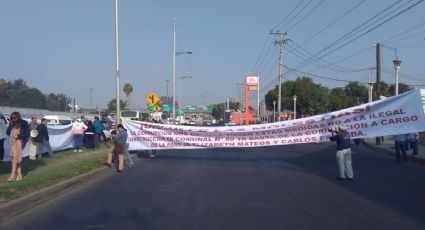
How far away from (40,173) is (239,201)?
6496 millimetres

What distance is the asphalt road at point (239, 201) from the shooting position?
8.55m

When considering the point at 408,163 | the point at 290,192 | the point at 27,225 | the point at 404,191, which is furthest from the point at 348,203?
the point at 408,163

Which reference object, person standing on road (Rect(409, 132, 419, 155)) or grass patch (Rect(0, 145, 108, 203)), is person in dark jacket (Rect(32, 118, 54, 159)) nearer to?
grass patch (Rect(0, 145, 108, 203))

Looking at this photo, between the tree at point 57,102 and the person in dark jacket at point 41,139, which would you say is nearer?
the person in dark jacket at point 41,139

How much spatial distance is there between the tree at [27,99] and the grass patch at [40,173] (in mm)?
82671

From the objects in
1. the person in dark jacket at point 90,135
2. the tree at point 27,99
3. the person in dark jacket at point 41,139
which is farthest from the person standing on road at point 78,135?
the tree at point 27,99

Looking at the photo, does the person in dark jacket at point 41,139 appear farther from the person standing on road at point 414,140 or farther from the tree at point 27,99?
the tree at point 27,99

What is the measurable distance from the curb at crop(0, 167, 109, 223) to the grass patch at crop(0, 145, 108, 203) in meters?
0.21

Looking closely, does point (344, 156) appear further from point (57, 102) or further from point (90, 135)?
point (57, 102)

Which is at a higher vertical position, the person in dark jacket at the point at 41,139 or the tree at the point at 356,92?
the tree at the point at 356,92

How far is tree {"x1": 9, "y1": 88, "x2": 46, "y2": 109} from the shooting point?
3846 inches

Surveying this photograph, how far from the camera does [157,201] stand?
Answer: 10.7 metres

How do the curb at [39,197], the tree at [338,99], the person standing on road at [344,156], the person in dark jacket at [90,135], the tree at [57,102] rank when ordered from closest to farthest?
the curb at [39,197] → the person standing on road at [344,156] → the person in dark jacket at [90,135] → the tree at [338,99] → the tree at [57,102]

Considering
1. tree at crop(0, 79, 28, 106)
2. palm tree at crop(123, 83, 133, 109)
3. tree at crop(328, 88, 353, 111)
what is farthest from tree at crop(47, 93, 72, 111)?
tree at crop(328, 88, 353, 111)
